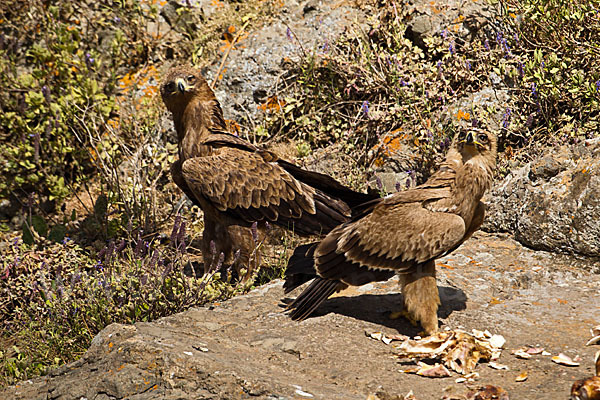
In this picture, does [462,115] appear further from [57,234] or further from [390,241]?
[57,234]

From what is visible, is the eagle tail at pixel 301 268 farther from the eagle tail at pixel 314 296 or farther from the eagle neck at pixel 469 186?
the eagle neck at pixel 469 186

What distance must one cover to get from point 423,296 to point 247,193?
6.47 ft

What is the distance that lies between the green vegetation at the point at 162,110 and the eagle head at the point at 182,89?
1.02m

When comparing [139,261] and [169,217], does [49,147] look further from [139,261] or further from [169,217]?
[139,261]

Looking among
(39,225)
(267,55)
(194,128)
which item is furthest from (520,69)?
(39,225)

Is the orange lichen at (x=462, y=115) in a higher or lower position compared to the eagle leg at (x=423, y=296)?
higher

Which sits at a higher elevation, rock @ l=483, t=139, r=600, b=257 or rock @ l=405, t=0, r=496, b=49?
rock @ l=405, t=0, r=496, b=49

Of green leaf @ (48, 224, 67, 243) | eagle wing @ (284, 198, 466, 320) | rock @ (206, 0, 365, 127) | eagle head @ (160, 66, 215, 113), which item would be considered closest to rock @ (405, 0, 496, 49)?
rock @ (206, 0, 365, 127)

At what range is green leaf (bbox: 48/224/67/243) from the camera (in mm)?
6914

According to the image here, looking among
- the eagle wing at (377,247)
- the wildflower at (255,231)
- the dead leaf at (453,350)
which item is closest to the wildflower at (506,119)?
the eagle wing at (377,247)

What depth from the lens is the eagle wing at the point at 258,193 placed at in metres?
5.55

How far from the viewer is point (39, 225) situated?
23.1 feet

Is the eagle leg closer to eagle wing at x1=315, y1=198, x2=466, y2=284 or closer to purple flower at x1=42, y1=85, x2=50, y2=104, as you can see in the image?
eagle wing at x1=315, y1=198, x2=466, y2=284

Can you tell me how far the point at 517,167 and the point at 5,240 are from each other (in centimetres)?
527
